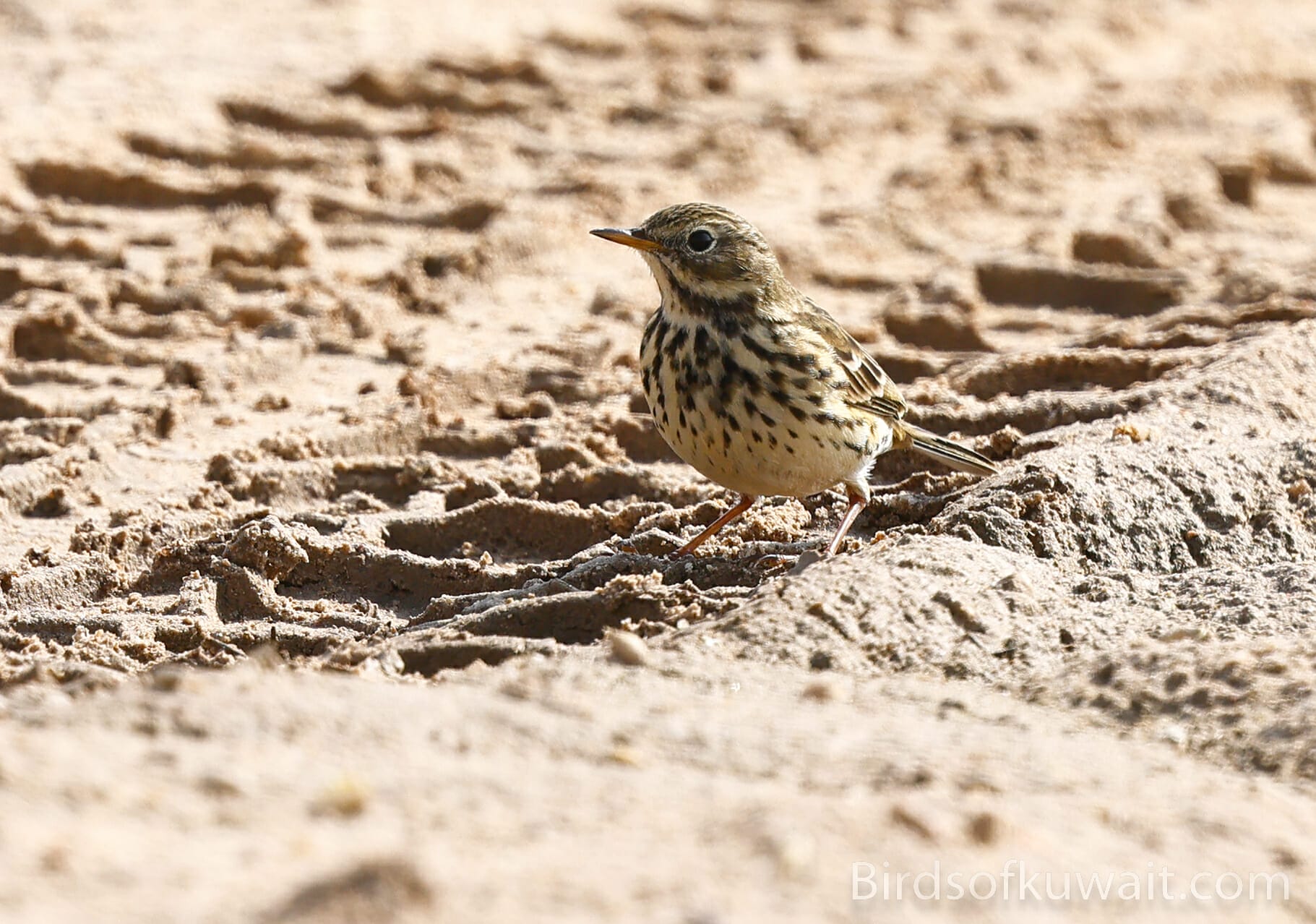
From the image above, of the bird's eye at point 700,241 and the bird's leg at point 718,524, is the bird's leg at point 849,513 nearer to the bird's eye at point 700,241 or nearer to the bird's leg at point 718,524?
the bird's leg at point 718,524

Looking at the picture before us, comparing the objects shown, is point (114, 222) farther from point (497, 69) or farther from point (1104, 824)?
point (1104, 824)

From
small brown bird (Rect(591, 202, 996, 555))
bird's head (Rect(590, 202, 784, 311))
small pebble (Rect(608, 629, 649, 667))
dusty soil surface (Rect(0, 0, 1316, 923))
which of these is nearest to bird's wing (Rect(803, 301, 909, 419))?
small brown bird (Rect(591, 202, 996, 555))

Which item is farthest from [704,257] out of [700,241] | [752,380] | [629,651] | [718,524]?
[629,651]

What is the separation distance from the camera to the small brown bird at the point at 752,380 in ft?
15.7

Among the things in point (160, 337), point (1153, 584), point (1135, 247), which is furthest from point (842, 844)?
point (1135, 247)

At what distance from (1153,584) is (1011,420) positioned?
6.44 ft

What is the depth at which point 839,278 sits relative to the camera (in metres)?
8.27

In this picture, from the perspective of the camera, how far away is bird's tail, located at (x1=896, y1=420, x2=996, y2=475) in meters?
5.36

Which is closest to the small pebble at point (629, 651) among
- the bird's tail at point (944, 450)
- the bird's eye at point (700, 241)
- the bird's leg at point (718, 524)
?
the bird's leg at point (718, 524)

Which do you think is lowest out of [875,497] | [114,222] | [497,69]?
[875,497]

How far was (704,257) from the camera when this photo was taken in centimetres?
518

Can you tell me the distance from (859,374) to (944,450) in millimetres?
449

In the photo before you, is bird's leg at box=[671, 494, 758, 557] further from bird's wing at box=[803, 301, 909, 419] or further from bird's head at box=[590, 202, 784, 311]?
bird's head at box=[590, 202, 784, 311]

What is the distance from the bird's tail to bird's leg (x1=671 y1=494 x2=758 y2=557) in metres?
0.57
